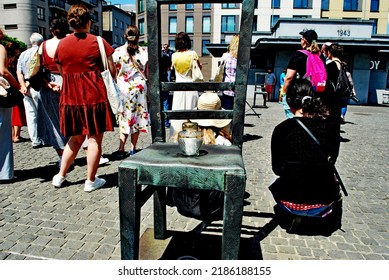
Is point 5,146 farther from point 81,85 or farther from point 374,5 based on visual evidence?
point 374,5

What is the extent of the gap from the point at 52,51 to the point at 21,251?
7.99 ft

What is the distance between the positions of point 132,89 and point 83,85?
1.65 metres

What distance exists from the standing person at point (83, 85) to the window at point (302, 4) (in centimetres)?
4505

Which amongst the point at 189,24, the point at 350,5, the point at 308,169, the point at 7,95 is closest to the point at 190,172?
the point at 308,169

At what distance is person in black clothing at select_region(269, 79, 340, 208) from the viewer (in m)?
2.65

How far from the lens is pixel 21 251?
2719 mm

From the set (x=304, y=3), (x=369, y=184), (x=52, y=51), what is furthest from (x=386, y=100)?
(x=304, y=3)

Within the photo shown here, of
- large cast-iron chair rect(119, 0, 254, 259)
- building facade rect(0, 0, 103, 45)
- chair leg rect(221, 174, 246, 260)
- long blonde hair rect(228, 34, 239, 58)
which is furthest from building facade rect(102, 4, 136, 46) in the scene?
chair leg rect(221, 174, 246, 260)

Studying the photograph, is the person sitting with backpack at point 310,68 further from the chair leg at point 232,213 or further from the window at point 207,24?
the window at point 207,24

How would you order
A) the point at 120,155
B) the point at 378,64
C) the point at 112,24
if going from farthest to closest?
the point at 112,24, the point at 378,64, the point at 120,155

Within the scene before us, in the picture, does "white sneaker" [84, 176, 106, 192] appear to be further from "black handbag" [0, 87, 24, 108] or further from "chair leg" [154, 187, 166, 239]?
"chair leg" [154, 187, 166, 239]

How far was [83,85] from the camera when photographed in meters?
3.79
